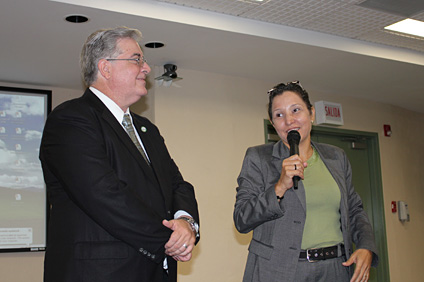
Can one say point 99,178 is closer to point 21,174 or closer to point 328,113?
point 21,174

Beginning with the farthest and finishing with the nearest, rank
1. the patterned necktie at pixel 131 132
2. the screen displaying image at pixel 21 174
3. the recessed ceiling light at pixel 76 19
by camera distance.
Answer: the screen displaying image at pixel 21 174 → the recessed ceiling light at pixel 76 19 → the patterned necktie at pixel 131 132

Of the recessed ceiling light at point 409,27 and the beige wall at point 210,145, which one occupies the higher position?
the recessed ceiling light at point 409,27

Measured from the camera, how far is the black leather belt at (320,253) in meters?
2.04

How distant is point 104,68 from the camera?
212 cm

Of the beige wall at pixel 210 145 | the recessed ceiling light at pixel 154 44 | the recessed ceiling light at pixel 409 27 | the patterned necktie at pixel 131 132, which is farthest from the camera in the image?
the beige wall at pixel 210 145

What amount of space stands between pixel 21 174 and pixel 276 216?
12.9 feet

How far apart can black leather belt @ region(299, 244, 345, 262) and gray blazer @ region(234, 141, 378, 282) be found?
0.04 metres

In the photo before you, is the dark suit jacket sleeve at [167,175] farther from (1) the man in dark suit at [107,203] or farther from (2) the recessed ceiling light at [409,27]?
(2) the recessed ceiling light at [409,27]

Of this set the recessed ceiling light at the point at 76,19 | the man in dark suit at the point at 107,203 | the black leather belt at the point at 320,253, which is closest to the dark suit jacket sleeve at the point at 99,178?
the man in dark suit at the point at 107,203

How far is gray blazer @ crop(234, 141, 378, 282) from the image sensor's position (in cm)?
202

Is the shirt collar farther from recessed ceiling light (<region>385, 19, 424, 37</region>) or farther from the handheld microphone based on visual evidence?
recessed ceiling light (<region>385, 19, 424, 37</region>)

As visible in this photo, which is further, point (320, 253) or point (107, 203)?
point (320, 253)

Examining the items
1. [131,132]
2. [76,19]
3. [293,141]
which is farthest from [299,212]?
[76,19]

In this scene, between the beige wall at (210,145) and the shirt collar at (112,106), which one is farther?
the beige wall at (210,145)
